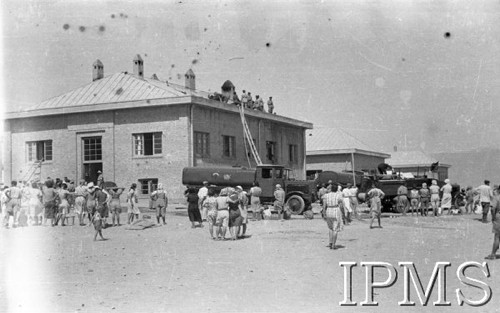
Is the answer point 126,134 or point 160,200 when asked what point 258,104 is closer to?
point 126,134

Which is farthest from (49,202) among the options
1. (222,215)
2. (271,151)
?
(271,151)

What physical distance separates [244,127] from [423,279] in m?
23.6

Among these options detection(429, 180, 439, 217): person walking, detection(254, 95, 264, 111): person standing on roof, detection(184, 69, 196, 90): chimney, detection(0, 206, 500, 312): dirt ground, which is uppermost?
detection(184, 69, 196, 90): chimney

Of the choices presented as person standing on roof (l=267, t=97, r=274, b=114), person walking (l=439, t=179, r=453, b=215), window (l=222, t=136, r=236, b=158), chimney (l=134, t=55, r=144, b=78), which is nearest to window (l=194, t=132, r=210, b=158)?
window (l=222, t=136, r=236, b=158)

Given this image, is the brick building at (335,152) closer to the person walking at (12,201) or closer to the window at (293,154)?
the window at (293,154)

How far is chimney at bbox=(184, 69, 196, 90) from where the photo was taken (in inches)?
1508

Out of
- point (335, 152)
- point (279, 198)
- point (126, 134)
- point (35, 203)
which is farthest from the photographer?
point (335, 152)

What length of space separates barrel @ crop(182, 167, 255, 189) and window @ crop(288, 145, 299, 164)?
47.4ft

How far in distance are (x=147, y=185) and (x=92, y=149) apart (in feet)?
12.9

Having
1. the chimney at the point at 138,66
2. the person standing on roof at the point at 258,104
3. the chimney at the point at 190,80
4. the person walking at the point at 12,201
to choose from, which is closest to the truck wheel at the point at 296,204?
the person walking at the point at 12,201

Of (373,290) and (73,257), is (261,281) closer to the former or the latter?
(373,290)

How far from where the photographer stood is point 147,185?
30.6 m

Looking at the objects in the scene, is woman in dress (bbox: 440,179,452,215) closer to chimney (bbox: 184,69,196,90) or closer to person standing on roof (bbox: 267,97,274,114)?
person standing on roof (bbox: 267,97,274,114)

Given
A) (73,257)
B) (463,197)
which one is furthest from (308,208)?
(73,257)
